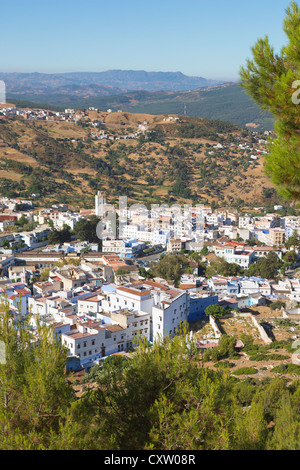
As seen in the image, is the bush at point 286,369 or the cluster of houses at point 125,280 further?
the cluster of houses at point 125,280

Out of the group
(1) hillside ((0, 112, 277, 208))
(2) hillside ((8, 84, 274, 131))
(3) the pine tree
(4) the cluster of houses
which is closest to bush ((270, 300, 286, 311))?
(4) the cluster of houses

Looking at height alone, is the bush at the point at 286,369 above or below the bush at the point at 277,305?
above

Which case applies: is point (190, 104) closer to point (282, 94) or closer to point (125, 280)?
point (125, 280)

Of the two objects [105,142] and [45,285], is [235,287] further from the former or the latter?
[105,142]

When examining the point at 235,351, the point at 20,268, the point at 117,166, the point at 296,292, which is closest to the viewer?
the point at 235,351

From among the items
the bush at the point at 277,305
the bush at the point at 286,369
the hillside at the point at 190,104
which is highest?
the hillside at the point at 190,104

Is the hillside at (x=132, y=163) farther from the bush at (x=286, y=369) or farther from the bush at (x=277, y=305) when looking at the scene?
the bush at (x=286, y=369)

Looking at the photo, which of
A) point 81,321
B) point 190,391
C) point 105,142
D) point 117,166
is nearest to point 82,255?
point 81,321

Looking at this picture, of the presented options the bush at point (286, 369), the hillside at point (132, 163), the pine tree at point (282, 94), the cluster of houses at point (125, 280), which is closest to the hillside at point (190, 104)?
the hillside at point (132, 163)
